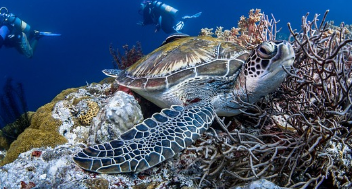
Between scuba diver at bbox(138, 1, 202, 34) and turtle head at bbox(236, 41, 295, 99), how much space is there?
10548 millimetres

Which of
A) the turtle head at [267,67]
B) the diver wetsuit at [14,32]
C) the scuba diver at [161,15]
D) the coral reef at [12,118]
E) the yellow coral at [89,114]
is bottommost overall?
the coral reef at [12,118]

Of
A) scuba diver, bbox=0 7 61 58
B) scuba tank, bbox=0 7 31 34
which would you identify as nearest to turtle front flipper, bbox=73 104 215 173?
scuba diver, bbox=0 7 61 58

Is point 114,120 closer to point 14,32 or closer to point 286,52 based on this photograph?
point 286,52

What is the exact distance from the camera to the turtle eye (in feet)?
7.20

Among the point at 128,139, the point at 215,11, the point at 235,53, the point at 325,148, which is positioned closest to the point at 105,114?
the point at 128,139

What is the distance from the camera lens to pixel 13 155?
2.80m

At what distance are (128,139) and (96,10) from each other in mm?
66131

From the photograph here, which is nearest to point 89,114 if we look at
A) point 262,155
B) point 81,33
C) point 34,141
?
point 34,141

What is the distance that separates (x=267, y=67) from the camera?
225cm

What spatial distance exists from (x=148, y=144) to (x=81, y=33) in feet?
202

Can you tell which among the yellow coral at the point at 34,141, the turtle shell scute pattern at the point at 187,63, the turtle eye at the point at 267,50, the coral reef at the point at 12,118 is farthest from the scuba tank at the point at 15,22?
the turtle eye at the point at 267,50

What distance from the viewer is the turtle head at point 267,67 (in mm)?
2145

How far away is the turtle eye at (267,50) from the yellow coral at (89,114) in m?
2.32

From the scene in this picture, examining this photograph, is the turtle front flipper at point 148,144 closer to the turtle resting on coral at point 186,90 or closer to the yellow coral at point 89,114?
the turtle resting on coral at point 186,90
